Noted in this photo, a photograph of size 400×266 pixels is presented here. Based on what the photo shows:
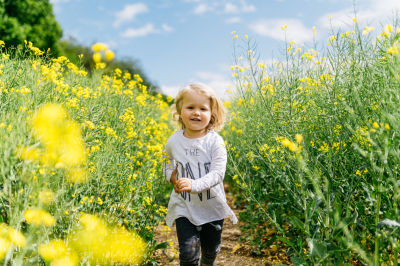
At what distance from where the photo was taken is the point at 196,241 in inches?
71.9

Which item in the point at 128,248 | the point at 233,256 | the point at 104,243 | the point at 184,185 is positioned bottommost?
the point at 233,256

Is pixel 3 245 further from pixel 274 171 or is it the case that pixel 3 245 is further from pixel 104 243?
pixel 274 171

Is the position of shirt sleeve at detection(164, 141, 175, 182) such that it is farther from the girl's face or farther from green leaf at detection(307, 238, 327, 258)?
green leaf at detection(307, 238, 327, 258)

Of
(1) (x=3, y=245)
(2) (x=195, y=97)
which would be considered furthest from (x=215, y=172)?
(1) (x=3, y=245)

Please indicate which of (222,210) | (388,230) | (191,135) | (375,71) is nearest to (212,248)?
(222,210)

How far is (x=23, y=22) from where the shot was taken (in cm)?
1343

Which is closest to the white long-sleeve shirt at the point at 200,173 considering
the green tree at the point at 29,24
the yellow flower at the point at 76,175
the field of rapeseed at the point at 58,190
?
the field of rapeseed at the point at 58,190

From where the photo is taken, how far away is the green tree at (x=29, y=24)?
37.9 feet

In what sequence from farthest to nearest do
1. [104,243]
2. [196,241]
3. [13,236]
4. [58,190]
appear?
1. [196,241]
2. [104,243]
3. [58,190]
4. [13,236]

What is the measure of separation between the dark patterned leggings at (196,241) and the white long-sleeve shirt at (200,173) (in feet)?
0.15

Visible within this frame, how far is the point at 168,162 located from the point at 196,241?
0.57 metres

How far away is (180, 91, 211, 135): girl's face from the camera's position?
198 cm

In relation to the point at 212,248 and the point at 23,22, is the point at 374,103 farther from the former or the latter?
the point at 23,22

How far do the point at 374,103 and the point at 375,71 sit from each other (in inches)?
8.8
